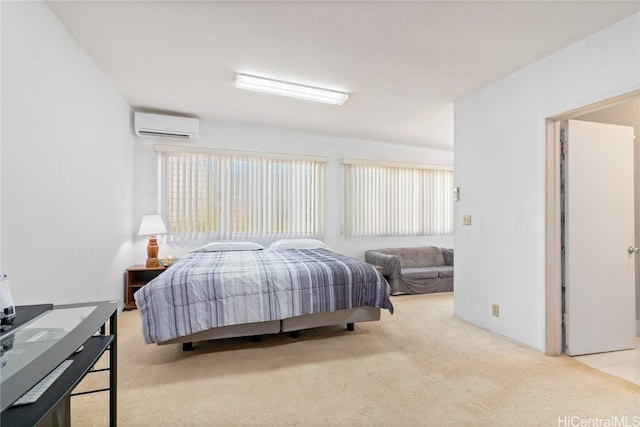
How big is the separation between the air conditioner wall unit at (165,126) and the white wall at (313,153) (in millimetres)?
232

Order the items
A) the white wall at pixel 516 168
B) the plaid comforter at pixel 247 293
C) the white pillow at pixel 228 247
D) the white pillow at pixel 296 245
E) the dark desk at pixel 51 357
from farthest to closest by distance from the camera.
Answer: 1. the white pillow at pixel 296 245
2. the white pillow at pixel 228 247
3. the plaid comforter at pixel 247 293
4. the white wall at pixel 516 168
5. the dark desk at pixel 51 357

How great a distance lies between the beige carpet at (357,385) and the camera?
1.73 m

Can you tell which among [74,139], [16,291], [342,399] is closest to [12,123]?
[74,139]

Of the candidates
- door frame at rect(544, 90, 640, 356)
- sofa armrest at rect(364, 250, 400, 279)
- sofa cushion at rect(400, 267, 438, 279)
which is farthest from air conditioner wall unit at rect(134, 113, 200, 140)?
door frame at rect(544, 90, 640, 356)

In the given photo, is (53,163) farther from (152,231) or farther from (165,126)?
(165,126)

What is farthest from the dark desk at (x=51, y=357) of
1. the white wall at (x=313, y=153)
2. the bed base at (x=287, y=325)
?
the white wall at (x=313, y=153)

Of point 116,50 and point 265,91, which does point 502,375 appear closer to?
point 265,91

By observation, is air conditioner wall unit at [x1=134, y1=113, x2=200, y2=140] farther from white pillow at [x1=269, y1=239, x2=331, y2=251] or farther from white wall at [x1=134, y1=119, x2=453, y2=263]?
white pillow at [x1=269, y1=239, x2=331, y2=251]

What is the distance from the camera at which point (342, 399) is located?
1.89 m

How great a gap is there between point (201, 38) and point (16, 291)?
6.76 feet

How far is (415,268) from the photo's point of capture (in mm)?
5066

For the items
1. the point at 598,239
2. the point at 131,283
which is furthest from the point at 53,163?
the point at 598,239

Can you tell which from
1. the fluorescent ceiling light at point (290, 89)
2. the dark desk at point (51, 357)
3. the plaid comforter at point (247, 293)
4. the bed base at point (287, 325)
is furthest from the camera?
the fluorescent ceiling light at point (290, 89)

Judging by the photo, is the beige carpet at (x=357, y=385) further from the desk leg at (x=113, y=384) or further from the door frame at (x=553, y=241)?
the desk leg at (x=113, y=384)
